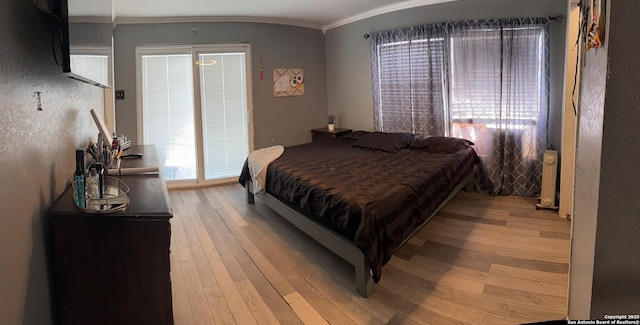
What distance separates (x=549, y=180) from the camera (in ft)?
12.1

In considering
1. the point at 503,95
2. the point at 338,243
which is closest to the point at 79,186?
the point at 338,243

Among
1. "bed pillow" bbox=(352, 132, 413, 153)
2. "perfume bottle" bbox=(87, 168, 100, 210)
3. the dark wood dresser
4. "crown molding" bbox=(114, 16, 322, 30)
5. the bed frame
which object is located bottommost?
the bed frame

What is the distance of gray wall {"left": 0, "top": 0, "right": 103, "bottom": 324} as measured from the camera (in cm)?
111

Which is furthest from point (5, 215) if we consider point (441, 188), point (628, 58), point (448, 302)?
point (441, 188)

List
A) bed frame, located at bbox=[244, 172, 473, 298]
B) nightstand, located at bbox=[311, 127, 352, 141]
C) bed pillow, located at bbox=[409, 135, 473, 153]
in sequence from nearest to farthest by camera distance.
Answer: bed frame, located at bbox=[244, 172, 473, 298] < bed pillow, located at bbox=[409, 135, 473, 153] < nightstand, located at bbox=[311, 127, 352, 141]

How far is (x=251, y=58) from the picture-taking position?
5242 millimetres

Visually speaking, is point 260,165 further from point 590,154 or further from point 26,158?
point 590,154

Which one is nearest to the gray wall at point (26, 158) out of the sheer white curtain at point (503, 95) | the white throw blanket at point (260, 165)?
the white throw blanket at point (260, 165)

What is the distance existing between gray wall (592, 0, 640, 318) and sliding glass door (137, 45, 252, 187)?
15.8 ft

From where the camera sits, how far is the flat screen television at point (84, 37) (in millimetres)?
1433

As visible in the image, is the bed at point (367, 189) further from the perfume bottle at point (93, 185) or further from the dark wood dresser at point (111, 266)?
the perfume bottle at point (93, 185)

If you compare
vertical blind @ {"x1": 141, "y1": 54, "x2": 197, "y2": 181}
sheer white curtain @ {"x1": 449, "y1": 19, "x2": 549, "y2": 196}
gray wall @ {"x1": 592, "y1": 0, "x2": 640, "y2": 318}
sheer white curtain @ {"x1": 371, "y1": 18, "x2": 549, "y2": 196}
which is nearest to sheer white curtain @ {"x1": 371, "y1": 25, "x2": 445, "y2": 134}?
sheer white curtain @ {"x1": 371, "y1": 18, "x2": 549, "y2": 196}

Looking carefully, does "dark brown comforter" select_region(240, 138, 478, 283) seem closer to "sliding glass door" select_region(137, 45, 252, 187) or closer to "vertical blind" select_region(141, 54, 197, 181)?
"sliding glass door" select_region(137, 45, 252, 187)

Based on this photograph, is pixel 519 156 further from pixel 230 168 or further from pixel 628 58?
Answer: pixel 230 168
